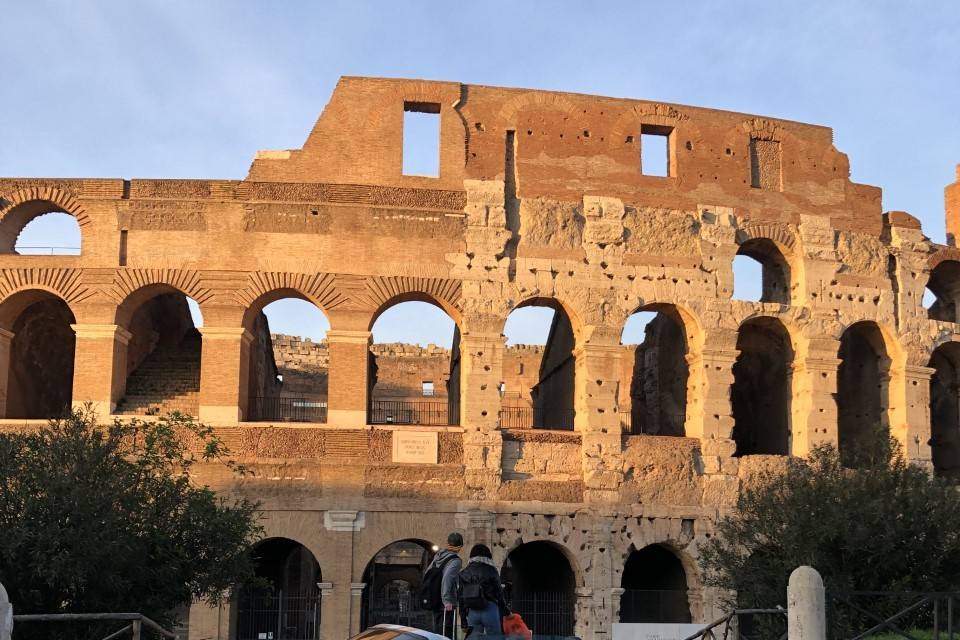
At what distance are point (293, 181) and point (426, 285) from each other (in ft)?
8.93

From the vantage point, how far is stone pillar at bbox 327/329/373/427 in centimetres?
1884

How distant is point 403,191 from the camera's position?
19.6 metres

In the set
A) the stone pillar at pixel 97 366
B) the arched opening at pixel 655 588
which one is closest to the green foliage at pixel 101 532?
the stone pillar at pixel 97 366

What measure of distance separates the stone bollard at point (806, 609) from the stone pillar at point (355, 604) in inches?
392

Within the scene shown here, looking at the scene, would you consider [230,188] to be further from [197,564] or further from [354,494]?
[197,564]

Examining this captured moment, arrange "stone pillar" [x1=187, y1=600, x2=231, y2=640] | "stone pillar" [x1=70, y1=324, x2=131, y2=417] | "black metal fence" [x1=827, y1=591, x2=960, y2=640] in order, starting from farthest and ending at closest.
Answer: "stone pillar" [x1=70, y1=324, x2=131, y2=417] < "stone pillar" [x1=187, y1=600, x2=231, y2=640] < "black metal fence" [x1=827, y1=591, x2=960, y2=640]

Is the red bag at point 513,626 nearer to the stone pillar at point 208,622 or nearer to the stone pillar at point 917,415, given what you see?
the stone pillar at point 208,622

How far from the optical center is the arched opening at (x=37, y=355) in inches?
775

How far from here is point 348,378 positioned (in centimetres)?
1892

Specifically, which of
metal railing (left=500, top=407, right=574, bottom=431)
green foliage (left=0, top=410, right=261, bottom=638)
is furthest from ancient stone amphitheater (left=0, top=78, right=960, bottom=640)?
green foliage (left=0, top=410, right=261, bottom=638)

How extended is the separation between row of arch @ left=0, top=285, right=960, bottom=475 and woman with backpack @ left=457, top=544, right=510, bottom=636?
1018 cm

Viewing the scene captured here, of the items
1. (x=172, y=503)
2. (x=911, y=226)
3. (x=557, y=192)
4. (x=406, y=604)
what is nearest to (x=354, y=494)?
(x=172, y=503)

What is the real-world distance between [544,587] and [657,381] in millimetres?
4508

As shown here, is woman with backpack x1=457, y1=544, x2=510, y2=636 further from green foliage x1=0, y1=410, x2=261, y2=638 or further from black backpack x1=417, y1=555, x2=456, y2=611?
green foliage x1=0, y1=410, x2=261, y2=638
